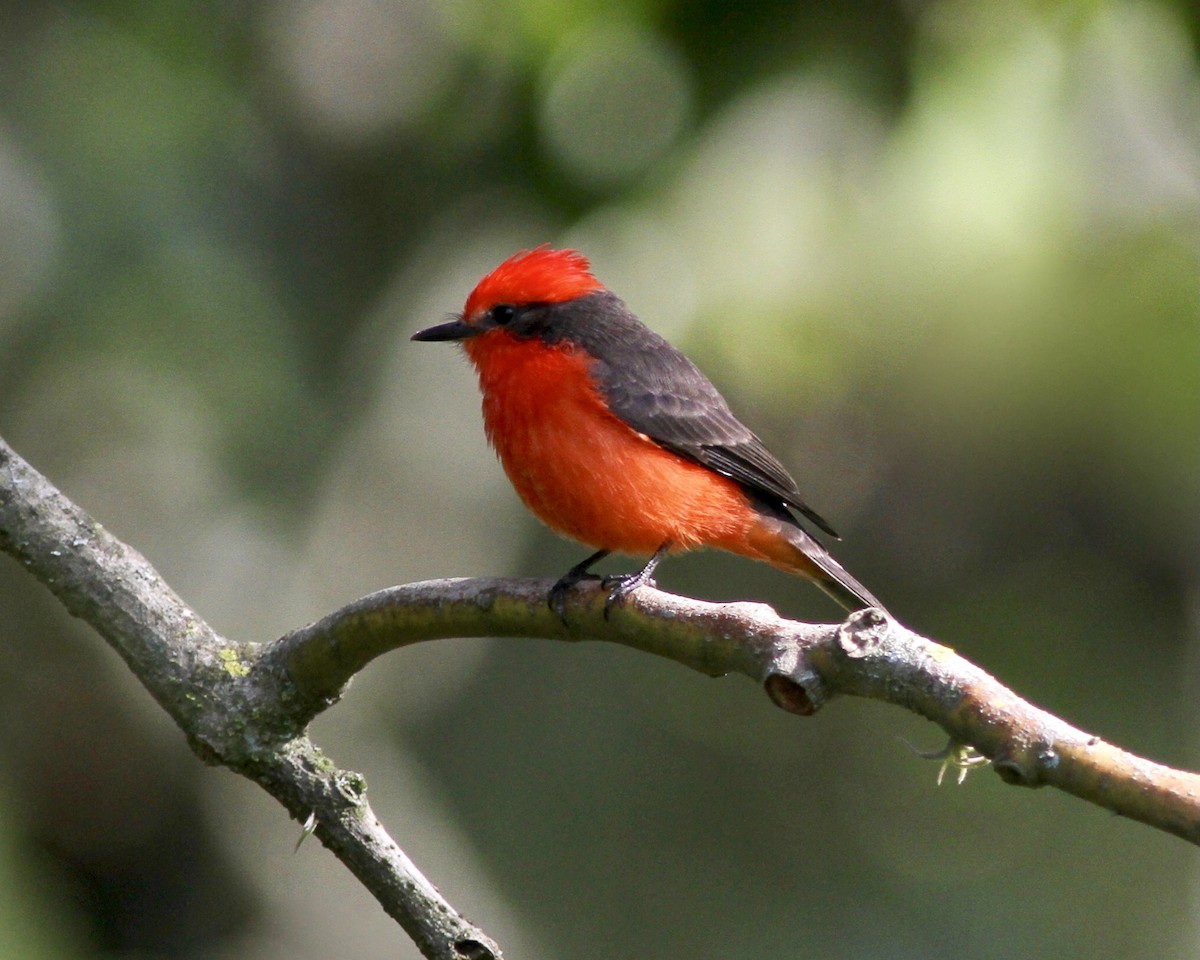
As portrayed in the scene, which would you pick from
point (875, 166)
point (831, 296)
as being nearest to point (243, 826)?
point (831, 296)

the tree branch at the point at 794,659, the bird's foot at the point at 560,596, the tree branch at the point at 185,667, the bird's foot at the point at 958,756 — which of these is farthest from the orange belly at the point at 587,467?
the bird's foot at the point at 958,756

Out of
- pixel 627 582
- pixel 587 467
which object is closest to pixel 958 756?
pixel 627 582

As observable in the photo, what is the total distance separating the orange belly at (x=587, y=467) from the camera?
4.97 m

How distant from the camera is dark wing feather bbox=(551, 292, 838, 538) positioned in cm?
530

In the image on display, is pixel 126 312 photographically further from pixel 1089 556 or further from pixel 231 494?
pixel 1089 556

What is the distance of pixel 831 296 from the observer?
7484 mm

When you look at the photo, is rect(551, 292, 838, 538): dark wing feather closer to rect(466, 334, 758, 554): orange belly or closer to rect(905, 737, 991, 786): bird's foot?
rect(466, 334, 758, 554): orange belly

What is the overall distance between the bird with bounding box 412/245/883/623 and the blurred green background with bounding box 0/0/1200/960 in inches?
68.2

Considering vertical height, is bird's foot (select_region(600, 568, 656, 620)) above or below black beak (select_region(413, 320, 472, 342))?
below

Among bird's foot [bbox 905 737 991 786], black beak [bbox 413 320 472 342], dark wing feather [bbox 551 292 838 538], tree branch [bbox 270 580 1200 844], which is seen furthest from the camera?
black beak [bbox 413 320 472 342]

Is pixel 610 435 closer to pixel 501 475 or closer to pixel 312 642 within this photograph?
pixel 312 642

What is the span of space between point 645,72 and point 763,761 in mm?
4682

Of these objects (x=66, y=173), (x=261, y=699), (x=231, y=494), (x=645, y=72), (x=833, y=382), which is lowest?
(x=261, y=699)

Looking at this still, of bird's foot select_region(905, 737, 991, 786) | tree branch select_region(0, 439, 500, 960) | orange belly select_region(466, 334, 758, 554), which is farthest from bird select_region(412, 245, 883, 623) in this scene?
bird's foot select_region(905, 737, 991, 786)
